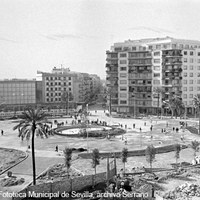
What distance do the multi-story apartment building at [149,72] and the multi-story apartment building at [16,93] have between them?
1344 inches

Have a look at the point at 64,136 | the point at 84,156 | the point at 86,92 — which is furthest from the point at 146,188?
the point at 86,92

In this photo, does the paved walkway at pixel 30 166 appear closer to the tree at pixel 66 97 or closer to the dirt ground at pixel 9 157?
the dirt ground at pixel 9 157

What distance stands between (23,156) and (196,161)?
26.5 m

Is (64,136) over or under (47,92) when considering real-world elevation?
under

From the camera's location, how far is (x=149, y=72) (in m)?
123

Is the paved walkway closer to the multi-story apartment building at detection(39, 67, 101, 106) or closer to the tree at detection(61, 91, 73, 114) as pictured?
the tree at detection(61, 91, 73, 114)

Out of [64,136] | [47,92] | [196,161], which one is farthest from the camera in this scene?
[47,92]

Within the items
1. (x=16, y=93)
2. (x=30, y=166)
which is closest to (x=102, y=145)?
(x=30, y=166)

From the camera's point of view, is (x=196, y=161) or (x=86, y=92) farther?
(x=86, y=92)

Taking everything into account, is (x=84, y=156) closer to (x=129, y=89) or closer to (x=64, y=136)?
(x=64, y=136)

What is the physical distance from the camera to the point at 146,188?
3484 centimetres

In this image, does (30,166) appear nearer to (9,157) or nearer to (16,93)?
(9,157)

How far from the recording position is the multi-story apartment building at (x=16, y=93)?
136625mm

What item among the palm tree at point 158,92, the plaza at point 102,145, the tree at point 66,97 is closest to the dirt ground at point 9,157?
the plaza at point 102,145
